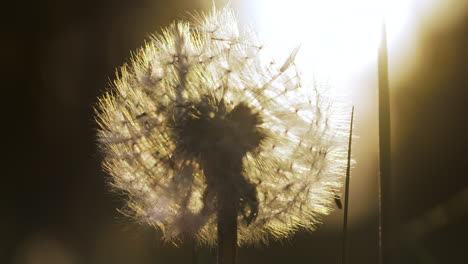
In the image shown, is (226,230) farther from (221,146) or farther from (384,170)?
(384,170)

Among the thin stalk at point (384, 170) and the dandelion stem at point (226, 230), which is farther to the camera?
the dandelion stem at point (226, 230)

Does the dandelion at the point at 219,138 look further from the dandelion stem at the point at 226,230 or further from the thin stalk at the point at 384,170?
the thin stalk at the point at 384,170

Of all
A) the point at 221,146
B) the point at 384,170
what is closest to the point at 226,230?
the point at 221,146

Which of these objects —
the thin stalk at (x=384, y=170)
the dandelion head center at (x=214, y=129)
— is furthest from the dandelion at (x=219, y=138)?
the thin stalk at (x=384, y=170)

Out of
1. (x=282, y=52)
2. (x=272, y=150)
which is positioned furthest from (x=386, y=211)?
(x=282, y=52)

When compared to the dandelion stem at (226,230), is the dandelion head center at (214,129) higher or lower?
higher
